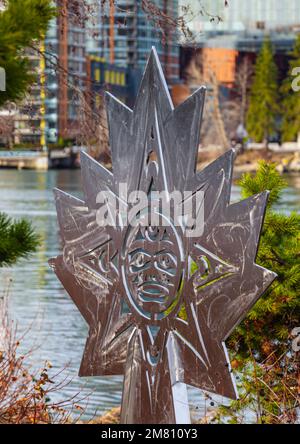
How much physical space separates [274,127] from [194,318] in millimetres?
75769

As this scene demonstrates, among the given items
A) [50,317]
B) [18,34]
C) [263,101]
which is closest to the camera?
[18,34]

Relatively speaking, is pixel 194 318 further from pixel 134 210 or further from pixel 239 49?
pixel 239 49

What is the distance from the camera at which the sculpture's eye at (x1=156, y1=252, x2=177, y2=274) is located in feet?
17.5

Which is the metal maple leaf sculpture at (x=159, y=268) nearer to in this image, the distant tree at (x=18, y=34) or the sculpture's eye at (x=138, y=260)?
the sculpture's eye at (x=138, y=260)

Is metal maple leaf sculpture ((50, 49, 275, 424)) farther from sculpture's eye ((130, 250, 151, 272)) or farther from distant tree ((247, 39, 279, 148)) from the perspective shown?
distant tree ((247, 39, 279, 148))

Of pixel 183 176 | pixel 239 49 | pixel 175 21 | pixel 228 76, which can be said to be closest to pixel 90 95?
pixel 175 21

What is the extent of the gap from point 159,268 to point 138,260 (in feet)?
0.43

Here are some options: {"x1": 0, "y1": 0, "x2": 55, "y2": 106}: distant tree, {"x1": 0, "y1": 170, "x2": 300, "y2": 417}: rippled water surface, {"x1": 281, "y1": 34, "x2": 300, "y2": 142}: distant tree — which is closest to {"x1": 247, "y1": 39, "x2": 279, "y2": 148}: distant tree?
{"x1": 281, "y1": 34, "x2": 300, "y2": 142}: distant tree

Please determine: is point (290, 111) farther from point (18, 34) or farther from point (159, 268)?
point (18, 34)

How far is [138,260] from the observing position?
5469 millimetres

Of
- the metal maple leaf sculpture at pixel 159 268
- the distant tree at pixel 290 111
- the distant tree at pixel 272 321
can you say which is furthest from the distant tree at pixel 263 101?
the metal maple leaf sculpture at pixel 159 268

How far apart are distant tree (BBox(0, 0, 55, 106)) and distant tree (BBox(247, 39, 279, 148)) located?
242 feet

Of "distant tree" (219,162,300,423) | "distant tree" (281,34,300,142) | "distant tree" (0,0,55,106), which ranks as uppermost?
"distant tree" (0,0,55,106)

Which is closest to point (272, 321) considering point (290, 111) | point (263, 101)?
point (290, 111)
